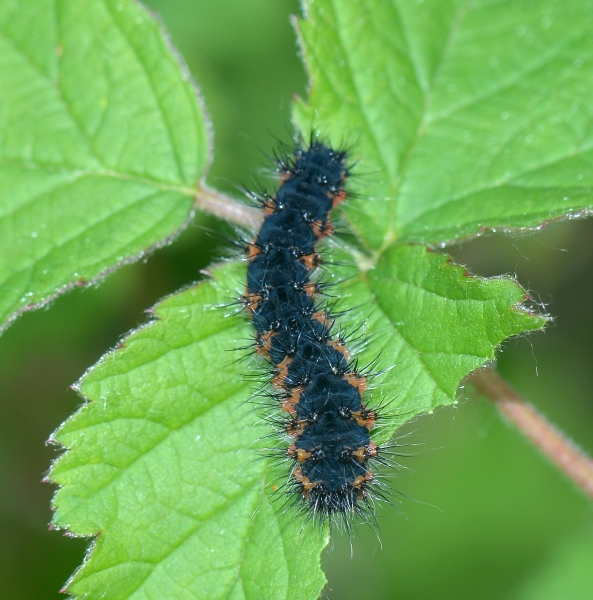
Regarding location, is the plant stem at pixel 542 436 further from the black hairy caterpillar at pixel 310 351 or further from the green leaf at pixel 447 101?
the green leaf at pixel 447 101

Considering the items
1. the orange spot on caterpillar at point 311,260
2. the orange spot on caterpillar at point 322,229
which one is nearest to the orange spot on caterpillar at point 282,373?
the orange spot on caterpillar at point 311,260

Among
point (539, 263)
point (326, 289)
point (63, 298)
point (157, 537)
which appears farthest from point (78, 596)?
point (539, 263)

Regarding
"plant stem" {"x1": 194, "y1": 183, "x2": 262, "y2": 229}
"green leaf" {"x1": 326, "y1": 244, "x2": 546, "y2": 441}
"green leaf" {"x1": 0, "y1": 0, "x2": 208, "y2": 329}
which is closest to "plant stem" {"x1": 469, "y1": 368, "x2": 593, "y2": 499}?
"green leaf" {"x1": 326, "y1": 244, "x2": 546, "y2": 441}

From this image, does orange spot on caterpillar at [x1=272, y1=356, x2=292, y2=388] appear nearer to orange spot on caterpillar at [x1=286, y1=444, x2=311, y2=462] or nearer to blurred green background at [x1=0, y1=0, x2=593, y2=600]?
orange spot on caterpillar at [x1=286, y1=444, x2=311, y2=462]

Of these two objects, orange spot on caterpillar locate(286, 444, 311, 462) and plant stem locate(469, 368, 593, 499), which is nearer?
orange spot on caterpillar locate(286, 444, 311, 462)

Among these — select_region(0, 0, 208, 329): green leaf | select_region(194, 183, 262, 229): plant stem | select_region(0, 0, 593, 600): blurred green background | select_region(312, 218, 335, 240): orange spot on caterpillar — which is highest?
select_region(0, 0, 208, 329): green leaf

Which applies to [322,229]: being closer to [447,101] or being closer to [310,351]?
[310,351]

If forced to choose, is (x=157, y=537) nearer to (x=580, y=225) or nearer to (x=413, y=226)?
(x=413, y=226)
